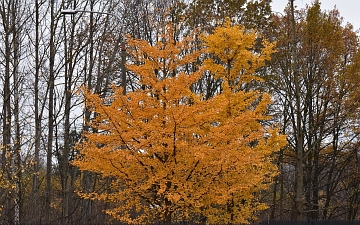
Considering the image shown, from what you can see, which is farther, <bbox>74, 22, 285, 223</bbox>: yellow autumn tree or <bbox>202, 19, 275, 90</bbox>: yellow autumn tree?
<bbox>202, 19, 275, 90</bbox>: yellow autumn tree

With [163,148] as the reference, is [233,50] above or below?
above

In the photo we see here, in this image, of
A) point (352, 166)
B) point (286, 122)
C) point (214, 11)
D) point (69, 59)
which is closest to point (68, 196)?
point (69, 59)

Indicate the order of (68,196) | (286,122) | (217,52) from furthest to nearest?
(286,122)
(68,196)
(217,52)

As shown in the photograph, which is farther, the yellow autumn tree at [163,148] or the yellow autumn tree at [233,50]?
the yellow autumn tree at [233,50]

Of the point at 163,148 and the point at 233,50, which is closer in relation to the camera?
the point at 163,148

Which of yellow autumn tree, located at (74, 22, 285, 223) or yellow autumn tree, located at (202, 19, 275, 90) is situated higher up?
yellow autumn tree, located at (202, 19, 275, 90)

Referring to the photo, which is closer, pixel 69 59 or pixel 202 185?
pixel 202 185

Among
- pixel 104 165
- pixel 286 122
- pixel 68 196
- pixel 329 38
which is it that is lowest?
pixel 68 196

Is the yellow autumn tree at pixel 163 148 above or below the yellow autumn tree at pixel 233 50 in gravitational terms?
below

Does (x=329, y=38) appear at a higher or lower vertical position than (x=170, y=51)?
higher

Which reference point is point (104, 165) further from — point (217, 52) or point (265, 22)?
point (265, 22)

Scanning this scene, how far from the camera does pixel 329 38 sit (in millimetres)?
21562

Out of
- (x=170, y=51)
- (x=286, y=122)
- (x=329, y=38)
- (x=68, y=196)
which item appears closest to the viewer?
(x=170, y=51)

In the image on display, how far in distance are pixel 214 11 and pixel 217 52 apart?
6675mm
